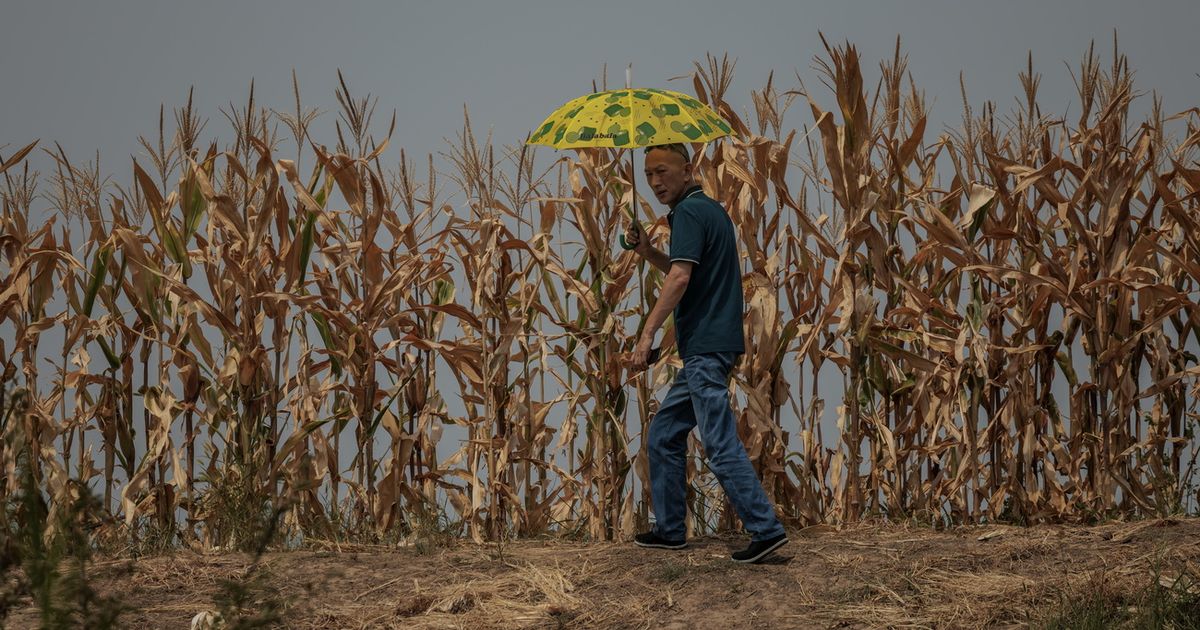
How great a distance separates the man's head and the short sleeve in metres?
0.18

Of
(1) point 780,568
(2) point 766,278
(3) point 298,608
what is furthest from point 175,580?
(2) point 766,278

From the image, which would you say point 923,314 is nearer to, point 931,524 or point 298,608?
point 931,524

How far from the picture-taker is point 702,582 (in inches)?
229

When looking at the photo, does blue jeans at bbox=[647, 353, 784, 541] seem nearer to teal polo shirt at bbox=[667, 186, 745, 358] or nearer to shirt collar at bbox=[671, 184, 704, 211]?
teal polo shirt at bbox=[667, 186, 745, 358]

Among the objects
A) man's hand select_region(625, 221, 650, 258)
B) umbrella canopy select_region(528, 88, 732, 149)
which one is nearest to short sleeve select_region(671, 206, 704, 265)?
man's hand select_region(625, 221, 650, 258)

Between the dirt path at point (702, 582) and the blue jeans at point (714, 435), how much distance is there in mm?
328

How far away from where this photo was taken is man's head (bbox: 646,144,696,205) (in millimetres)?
5961

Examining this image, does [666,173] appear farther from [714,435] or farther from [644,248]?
[714,435]

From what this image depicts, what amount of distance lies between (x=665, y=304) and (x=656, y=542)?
1328 millimetres

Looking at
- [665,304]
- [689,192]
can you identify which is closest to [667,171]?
[689,192]

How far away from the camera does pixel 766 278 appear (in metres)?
6.75

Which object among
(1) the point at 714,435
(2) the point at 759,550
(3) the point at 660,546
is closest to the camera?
(1) the point at 714,435

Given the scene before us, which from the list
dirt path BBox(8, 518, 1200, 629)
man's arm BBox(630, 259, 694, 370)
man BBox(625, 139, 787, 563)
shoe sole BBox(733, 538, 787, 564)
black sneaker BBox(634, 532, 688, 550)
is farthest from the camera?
black sneaker BBox(634, 532, 688, 550)

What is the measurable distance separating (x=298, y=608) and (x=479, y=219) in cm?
242
